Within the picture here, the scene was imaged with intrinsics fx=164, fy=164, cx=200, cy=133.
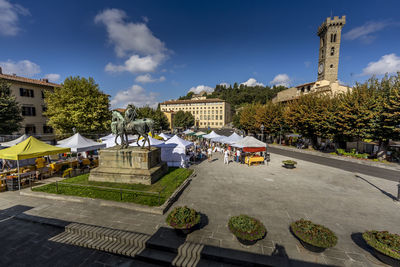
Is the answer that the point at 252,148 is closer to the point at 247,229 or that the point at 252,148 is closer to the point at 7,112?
the point at 247,229

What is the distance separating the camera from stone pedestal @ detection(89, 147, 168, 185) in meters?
10.5

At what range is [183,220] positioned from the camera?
18.9 ft

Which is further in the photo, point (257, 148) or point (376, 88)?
point (376, 88)

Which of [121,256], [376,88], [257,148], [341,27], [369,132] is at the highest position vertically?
[341,27]

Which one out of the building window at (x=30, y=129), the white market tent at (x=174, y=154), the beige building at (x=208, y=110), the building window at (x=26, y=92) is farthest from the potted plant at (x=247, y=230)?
the beige building at (x=208, y=110)

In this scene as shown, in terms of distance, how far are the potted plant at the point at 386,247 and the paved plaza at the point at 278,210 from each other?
1.17 feet

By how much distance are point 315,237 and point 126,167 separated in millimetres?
10340

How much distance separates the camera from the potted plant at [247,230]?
5.21 metres

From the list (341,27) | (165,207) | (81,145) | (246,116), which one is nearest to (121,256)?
(165,207)

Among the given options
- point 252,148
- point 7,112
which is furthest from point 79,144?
point 252,148

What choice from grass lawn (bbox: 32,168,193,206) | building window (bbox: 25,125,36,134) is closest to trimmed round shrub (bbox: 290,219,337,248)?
grass lawn (bbox: 32,168,193,206)

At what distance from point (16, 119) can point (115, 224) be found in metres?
26.4

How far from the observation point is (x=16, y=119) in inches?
857

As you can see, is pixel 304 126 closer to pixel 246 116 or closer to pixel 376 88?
pixel 376 88
